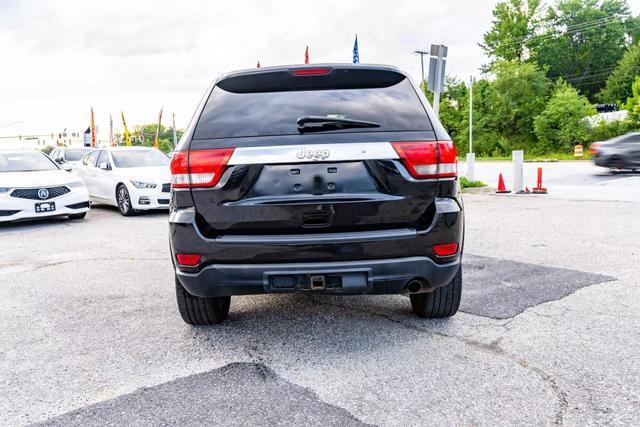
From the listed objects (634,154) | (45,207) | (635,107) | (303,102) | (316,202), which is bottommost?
(45,207)

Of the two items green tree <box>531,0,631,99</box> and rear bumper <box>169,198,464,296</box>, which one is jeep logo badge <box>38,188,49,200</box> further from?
green tree <box>531,0,631,99</box>

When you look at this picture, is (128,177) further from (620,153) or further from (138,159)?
(620,153)

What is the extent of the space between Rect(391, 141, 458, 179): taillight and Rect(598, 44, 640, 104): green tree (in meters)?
63.7

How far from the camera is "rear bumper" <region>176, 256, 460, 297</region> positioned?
321 centimetres

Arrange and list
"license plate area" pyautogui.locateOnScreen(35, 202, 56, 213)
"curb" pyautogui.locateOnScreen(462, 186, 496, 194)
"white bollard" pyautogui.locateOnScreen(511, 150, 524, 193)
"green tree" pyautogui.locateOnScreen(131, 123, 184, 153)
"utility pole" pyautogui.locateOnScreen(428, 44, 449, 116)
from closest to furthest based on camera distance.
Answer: "license plate area" pyautogui.locateOnScreen(35, 202, 56, 213)
"utility pole" pyautogui.locateOnScreen(428, 44, 449, 116)
"white bollard" pyautogui.locateOnScreen(511, 150, 524, 193)
"curb" pyautogui.locateOnScreen(462, 186, 496, 194)
"green tree" pyautogui.locateOnScreen(131, 123, 184, 153)

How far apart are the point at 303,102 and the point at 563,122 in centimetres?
4696

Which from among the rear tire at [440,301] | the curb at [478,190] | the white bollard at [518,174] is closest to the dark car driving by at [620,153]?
the white bollard at [518,174]

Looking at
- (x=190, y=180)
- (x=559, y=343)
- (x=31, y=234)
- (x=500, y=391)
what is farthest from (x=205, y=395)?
(x=31, y=234)

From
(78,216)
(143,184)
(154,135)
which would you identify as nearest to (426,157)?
(143,184)

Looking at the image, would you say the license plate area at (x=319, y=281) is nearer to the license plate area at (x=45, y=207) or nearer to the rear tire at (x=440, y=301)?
the rear tire at (x=440, y=301)

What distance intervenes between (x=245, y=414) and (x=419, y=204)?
1535 mm

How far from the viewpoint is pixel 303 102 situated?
3.46 m

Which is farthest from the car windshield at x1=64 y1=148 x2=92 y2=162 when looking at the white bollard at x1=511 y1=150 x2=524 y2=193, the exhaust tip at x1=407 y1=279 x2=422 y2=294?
the exhaust tip at x1=407 y1=279 x2=422 y2=294

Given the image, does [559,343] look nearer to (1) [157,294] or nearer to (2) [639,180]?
(1) [157,294]
